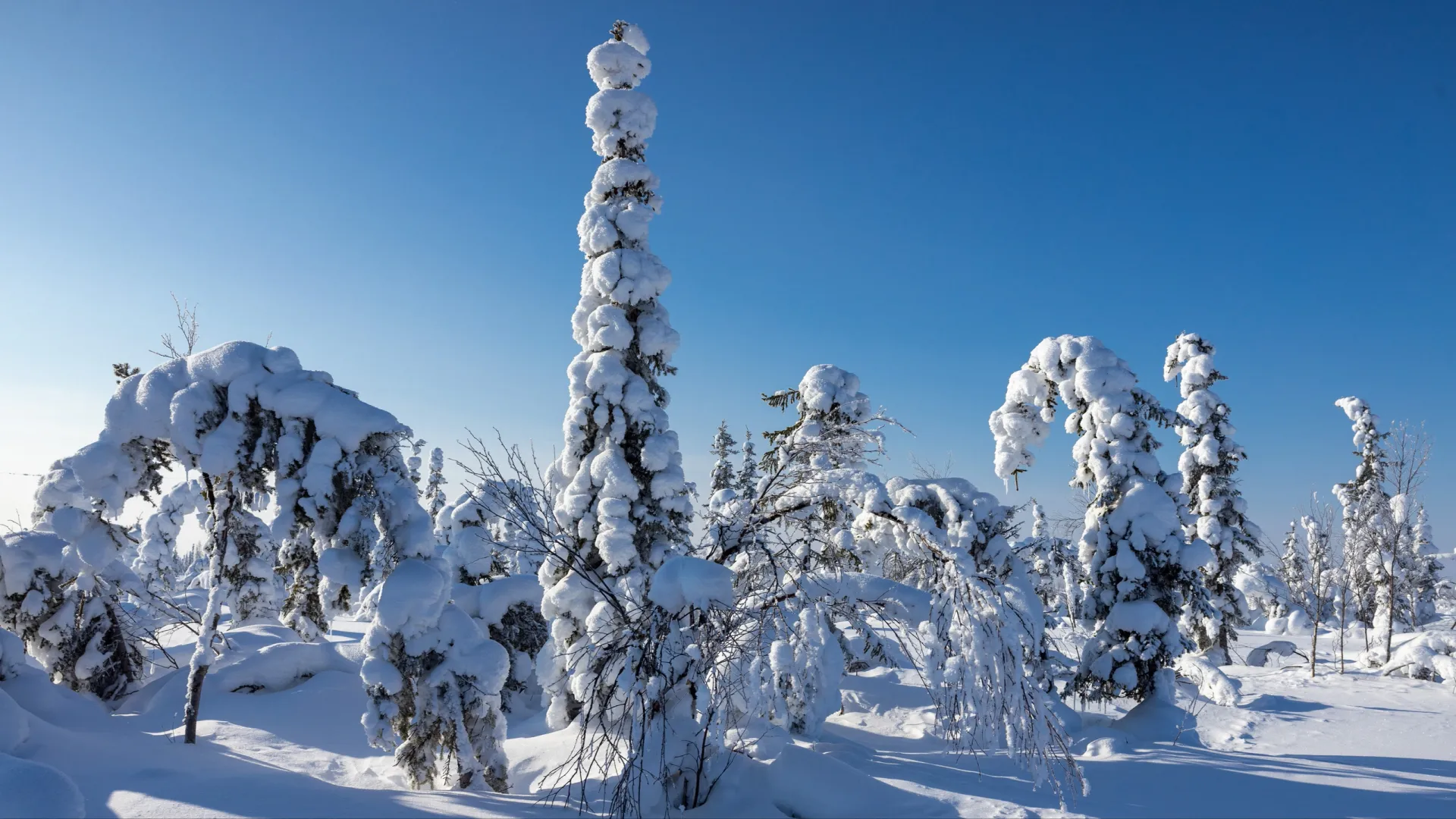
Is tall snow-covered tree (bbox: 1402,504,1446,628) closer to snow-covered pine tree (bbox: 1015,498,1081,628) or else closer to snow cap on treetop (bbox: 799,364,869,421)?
snow-covered pine tree (bbox: 1015,498,1081,628)

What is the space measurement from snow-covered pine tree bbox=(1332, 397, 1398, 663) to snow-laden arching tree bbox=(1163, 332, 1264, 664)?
7376mm

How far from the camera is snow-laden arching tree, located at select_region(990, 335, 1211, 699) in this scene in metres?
14.5

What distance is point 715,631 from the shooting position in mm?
7008

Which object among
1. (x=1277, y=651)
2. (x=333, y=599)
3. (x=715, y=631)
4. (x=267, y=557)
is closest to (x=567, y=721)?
(x=333, y=599)

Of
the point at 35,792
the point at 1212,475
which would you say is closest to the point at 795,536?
the point at 35,792

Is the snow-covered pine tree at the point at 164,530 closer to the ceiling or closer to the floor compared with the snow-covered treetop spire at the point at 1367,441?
closer to the floor

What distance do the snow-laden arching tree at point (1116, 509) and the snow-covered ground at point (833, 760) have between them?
125cm

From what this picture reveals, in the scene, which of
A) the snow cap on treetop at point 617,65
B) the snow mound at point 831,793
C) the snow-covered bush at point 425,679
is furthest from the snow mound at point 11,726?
the snow cap on treetop at point 617,65

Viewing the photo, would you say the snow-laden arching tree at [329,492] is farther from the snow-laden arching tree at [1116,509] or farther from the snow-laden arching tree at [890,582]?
the snow-laden arching tree at [1116,509]

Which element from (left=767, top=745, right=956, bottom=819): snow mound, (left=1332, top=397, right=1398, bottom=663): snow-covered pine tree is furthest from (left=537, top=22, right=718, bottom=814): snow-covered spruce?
(left=1332, top=397, right=1398, bottom=663): snow-covered pine tree

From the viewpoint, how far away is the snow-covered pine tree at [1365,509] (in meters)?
26.9

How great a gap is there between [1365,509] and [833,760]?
102ft

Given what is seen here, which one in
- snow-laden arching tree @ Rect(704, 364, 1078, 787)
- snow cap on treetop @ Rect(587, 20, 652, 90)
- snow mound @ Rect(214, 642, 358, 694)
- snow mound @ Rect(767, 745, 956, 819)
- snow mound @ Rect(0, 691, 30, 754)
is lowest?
snow mound @ Rect(214, 642, 358, 694)

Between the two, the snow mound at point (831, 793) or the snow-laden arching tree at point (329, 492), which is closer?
the snow mound at point (831, 793)
